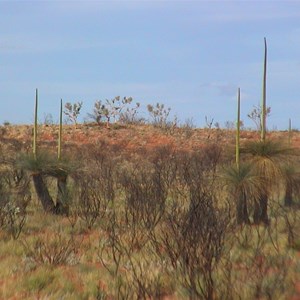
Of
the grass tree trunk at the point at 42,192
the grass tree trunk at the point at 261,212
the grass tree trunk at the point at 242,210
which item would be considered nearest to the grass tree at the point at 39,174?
the grass tree trunk at the point at 42,192

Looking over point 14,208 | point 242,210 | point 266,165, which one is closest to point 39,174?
point 14,208

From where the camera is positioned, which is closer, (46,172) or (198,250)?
(198,250)

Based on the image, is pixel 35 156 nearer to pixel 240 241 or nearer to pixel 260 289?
pixel 240 241

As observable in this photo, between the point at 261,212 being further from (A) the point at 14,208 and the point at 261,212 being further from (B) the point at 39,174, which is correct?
(B) the point at 39,174

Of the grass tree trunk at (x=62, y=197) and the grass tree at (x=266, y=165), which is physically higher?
the grass tree at (x=266, y=165)

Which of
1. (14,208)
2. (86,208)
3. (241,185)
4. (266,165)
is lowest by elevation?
(86,208)

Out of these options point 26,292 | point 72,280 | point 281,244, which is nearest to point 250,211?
point 281,244

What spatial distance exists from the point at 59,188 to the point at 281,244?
5.86 meters

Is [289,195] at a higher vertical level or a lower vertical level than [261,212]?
higher

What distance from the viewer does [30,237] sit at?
9883mm

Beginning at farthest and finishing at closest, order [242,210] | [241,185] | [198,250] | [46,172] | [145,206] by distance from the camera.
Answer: [46,172], [145,206], [242,210], [241,185], [198,250]

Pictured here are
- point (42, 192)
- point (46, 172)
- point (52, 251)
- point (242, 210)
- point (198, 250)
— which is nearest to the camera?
point (198, 250)

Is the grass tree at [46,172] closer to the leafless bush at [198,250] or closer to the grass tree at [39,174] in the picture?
the grass tree at [39,174]

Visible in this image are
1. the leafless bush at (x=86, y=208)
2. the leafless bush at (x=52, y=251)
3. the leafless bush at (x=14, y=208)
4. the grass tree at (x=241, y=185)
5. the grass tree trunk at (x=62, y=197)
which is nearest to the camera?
the leafless bush at (x=52, y=251)
